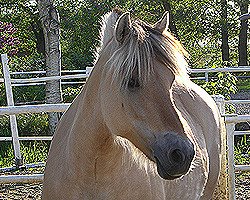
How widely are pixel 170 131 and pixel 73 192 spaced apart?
767 mm

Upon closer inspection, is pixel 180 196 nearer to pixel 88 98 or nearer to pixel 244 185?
pixel 88 98

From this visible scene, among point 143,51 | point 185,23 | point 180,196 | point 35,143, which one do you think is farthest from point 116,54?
point 185,23

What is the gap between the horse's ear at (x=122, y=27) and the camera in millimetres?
2363

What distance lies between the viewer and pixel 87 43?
18.4m

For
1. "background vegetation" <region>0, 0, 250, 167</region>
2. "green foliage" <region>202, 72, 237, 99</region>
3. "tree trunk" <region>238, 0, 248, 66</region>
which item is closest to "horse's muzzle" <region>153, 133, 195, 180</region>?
"green foliage" <region>202, 72, 237, 99</region>

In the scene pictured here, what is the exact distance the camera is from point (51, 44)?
24.8 ft

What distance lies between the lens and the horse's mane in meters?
2.30

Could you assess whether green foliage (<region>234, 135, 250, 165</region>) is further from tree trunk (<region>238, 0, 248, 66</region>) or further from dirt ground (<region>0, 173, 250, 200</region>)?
tree trunk (<region>238, 0, 248, 66</region>)

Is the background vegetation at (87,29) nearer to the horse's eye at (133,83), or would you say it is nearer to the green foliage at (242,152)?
the green foliage at (242,152)

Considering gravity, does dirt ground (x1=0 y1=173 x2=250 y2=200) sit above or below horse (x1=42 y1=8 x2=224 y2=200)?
below

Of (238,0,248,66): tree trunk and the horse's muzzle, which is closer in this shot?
the horse's muzzle

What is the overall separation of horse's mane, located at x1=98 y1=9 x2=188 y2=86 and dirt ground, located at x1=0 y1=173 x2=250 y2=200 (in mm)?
3394

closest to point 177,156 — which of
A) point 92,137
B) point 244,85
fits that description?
point 92,137

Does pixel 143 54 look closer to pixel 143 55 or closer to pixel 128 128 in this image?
pixel 143 55
